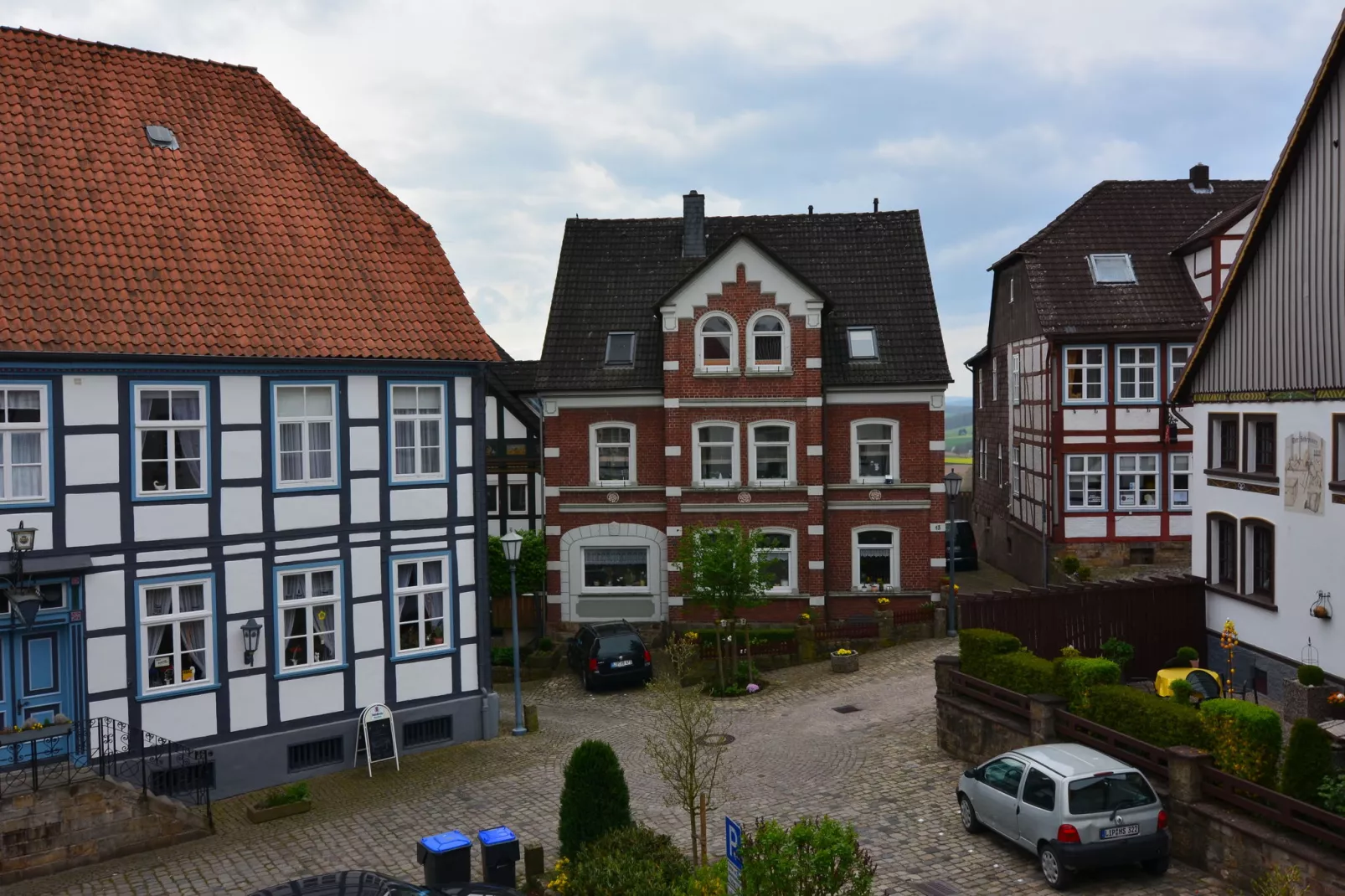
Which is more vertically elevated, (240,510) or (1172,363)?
(1172,363)

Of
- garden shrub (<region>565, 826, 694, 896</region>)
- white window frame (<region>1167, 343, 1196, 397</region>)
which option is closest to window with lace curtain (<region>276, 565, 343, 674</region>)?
garden shrub (<region>565, 826, 694, 896</region>)

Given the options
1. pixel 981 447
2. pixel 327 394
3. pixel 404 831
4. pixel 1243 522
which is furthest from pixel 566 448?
pixel 981 447

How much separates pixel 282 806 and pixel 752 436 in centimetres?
1686

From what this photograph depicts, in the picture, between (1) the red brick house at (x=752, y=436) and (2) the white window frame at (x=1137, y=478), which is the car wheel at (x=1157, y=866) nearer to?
(1) the red brick house at (x=752, y=436)

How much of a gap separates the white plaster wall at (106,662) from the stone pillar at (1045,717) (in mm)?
15195

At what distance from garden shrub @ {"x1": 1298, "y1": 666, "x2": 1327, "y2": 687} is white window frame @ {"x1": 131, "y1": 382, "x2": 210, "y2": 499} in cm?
1971

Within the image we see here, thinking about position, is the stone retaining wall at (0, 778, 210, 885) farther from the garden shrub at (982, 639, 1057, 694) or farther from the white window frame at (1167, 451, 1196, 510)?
the white window frame at (1167, 451, 1196, 510)

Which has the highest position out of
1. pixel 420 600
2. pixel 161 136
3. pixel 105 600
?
pixel 161 136

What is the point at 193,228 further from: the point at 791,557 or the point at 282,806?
the point at 791,557

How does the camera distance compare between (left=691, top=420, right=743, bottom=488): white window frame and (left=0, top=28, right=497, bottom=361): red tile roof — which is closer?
(left=0, top=28, right=497, bottom=361): red tile roof

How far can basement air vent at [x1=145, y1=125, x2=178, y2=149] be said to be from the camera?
20.8m

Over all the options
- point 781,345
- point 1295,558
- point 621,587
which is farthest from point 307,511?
point 1295,558

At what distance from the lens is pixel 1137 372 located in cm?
3209

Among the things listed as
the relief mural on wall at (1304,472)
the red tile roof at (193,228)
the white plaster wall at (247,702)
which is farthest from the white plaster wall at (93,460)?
the relief mural on wall at (1304,472)
